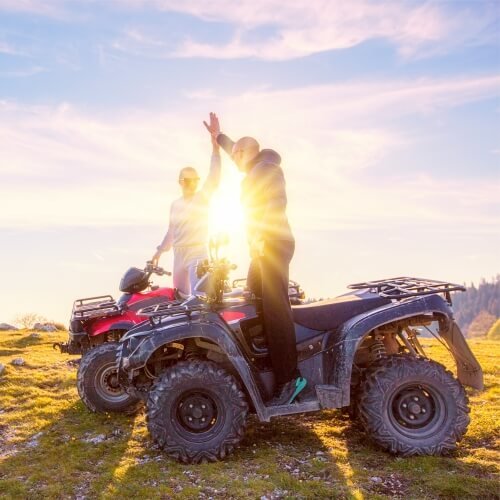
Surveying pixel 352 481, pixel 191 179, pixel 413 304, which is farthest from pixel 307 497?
pixel 191 179

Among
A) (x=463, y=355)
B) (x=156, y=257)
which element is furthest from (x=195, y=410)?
(x=156, y=257)

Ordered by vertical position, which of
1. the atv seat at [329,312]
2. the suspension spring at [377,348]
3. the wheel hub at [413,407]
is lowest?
the wheel hub at [413,407]

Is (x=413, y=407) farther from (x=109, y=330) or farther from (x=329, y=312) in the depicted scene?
(x=109, y=330)

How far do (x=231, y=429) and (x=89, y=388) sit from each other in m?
3.45

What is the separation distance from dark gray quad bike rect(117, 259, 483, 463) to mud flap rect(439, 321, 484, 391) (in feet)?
0.05

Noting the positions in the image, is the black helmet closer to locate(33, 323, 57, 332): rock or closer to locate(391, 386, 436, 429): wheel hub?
locate(391, 386, 436, 429): wheel hub

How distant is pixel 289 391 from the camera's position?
23.9 ft

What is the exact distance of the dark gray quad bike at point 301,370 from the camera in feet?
23.2

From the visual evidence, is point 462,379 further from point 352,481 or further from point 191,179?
point 191,179

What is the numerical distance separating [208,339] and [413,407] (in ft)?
8.70

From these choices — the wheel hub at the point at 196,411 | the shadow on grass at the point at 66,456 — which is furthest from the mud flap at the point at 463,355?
the shadow on grass at the point at 66,456

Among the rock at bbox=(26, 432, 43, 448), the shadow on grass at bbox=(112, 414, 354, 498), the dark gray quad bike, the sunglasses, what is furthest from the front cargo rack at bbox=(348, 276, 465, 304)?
the rock at bbox=(26, 432, 43, 448)

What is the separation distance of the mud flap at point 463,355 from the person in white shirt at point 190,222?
15.2ft

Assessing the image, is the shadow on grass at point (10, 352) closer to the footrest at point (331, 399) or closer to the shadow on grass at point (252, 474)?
the shadow on grass at point (252, 474)
